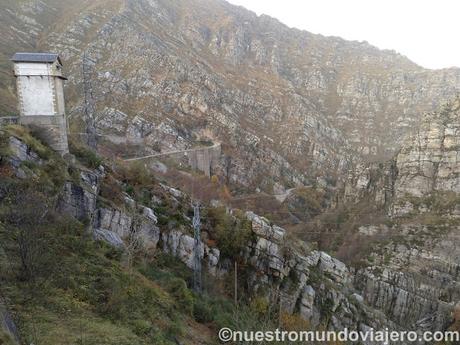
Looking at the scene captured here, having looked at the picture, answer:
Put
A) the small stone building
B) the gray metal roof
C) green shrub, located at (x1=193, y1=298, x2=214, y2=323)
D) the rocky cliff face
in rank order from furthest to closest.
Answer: the rocky cliff face < the small stone building < the gray metal roof < green shrub, located at (x1=193, y1=298, x2=214, y2=323)

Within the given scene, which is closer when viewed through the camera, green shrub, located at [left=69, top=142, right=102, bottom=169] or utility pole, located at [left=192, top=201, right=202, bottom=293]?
utility pole, located at [left=192, top=201, right=202, bottom=293]

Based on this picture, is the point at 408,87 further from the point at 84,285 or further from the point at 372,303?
the point at 84,285

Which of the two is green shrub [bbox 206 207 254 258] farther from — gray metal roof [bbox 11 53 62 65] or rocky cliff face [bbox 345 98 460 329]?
rocky cliff face [bbox 345 98 460 329]

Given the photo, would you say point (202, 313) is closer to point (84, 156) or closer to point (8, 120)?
point (84, 156)

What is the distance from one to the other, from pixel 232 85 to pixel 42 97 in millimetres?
62063

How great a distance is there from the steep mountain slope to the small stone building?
925 inches

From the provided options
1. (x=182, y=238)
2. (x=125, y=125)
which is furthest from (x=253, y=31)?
(x=182, y=238)

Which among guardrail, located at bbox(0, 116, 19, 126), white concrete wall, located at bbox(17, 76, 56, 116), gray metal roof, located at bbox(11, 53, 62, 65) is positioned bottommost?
guardrail, located at bbox(0, 116, 19, 126)

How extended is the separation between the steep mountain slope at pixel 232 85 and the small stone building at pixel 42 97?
23.5 m

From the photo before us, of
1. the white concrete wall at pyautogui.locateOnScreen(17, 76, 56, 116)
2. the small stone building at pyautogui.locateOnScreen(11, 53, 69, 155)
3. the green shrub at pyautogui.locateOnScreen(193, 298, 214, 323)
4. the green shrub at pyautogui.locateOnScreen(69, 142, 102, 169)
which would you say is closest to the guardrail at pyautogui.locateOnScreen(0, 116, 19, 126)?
the small stone building at pyautogui.locateOnScreen(11, 53, 69, 155)

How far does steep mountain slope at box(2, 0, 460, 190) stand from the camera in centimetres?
5947

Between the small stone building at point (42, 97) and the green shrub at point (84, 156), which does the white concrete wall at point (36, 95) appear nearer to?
the small stone building at point (42, 97)

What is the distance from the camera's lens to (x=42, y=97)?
18797 mm

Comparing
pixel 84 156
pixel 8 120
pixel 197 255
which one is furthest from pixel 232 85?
pixel 8 120
